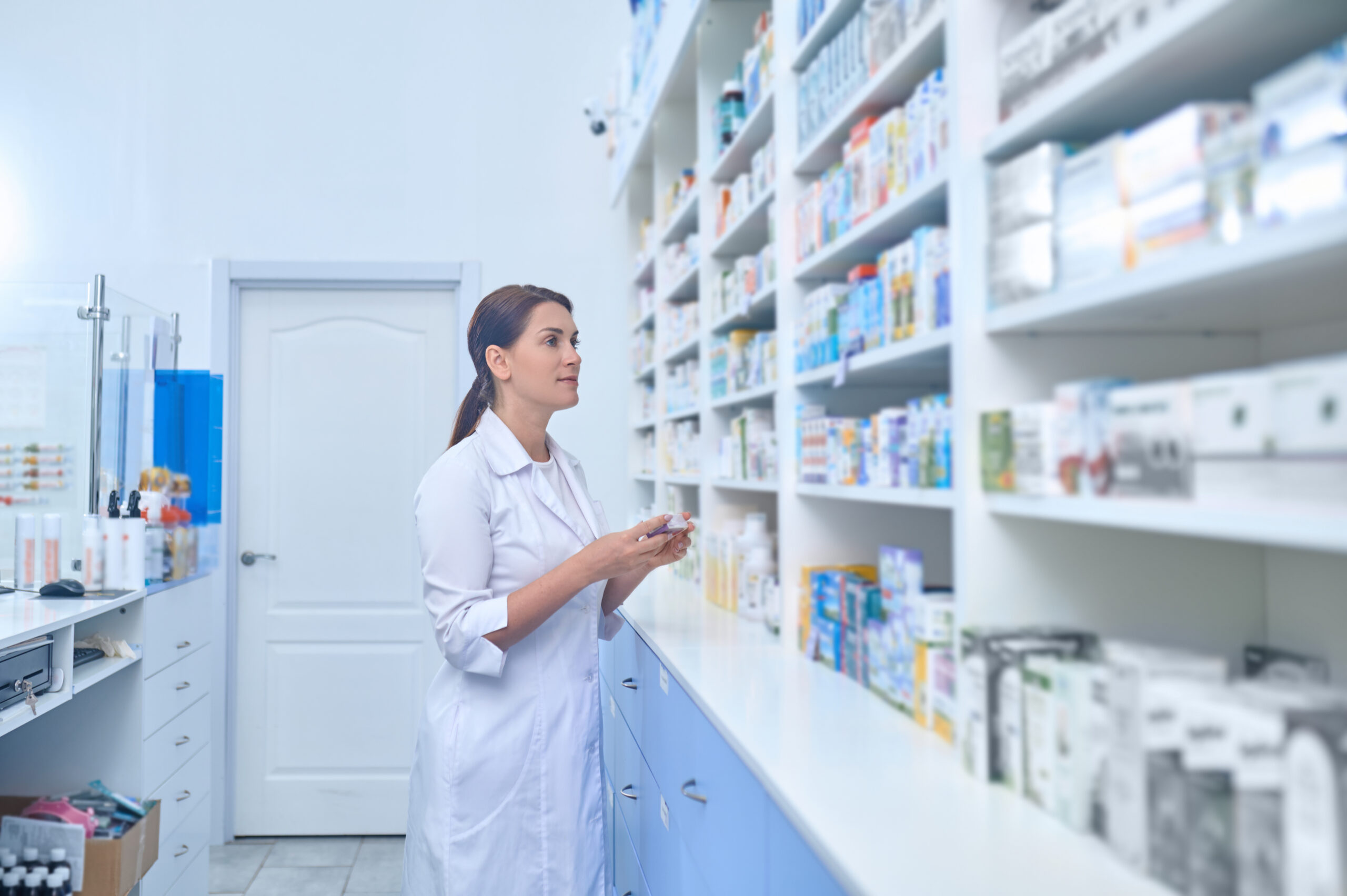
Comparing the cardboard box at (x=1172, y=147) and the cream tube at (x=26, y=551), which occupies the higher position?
the cardboard box at (x=1172, y=147)

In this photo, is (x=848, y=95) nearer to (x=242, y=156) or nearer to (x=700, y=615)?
(x=700, y=615)

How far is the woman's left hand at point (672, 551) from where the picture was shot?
6.27 ft

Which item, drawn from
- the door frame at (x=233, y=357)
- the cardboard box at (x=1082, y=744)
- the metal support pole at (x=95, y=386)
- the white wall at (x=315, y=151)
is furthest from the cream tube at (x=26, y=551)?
the cardboard box at (x=1082, y=744)

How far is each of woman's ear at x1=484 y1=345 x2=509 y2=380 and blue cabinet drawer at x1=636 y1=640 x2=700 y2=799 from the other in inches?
29.2

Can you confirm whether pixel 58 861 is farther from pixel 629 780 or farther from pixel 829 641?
pixel 829 641

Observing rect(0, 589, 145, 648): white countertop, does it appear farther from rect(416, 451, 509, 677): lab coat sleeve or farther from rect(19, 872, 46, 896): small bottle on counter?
rect(416, 451, 509, 677): lab coat sleeve

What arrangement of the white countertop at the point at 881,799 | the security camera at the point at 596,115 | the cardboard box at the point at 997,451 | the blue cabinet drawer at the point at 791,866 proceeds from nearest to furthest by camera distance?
the white countertop at the point at 881,799
the blue cabinet drawer at the point at 791,866
the cardboard box at the point at 997,451
the security camera at the point at 596,115

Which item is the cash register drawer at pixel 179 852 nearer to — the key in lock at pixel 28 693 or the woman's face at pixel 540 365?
the key in lock at pixel 28 693

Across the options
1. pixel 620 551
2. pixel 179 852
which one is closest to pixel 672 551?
pixel 620 551

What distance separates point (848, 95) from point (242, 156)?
3237mm

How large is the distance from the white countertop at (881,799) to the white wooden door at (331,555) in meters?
2.46

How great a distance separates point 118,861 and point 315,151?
2956mm

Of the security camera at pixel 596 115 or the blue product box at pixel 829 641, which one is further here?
the security camera at pixel 596 115

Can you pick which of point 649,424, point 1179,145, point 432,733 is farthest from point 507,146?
point 1179,145
